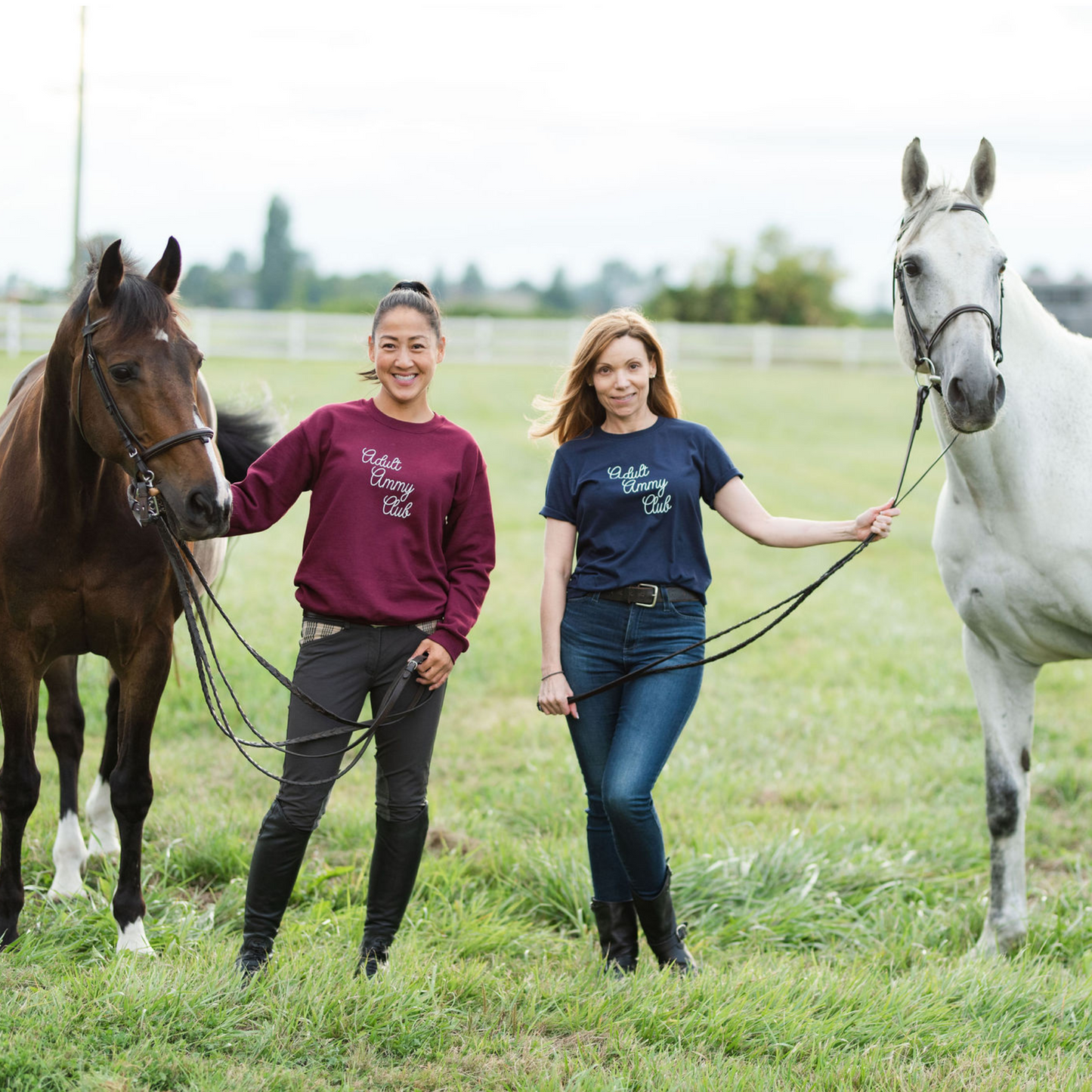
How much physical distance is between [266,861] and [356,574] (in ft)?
2.70

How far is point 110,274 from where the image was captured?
9.72 feet

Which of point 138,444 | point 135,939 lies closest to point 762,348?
point 135,939

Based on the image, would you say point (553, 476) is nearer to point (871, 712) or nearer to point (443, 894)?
point (443, 894)

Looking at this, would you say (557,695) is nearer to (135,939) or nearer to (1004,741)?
(135,939)

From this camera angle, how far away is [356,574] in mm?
3092

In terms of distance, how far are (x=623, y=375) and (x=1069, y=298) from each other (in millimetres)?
41516

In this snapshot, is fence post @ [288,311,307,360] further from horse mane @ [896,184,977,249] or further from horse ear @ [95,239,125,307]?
horse ear @ [95,239,125,307]

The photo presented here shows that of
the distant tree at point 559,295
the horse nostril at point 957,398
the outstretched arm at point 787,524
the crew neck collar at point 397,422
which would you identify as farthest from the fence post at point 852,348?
the distant tree at point 559,295

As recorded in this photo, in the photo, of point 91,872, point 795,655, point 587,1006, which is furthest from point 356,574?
point 795,655

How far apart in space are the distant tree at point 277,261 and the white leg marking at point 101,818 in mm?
64439

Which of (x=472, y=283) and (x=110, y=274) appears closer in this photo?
(x=110, y=274)

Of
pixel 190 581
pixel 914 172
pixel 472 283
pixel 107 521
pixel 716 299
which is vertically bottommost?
pixel 190 581

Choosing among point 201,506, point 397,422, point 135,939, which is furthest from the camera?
point 135,939

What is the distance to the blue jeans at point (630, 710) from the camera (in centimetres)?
325
